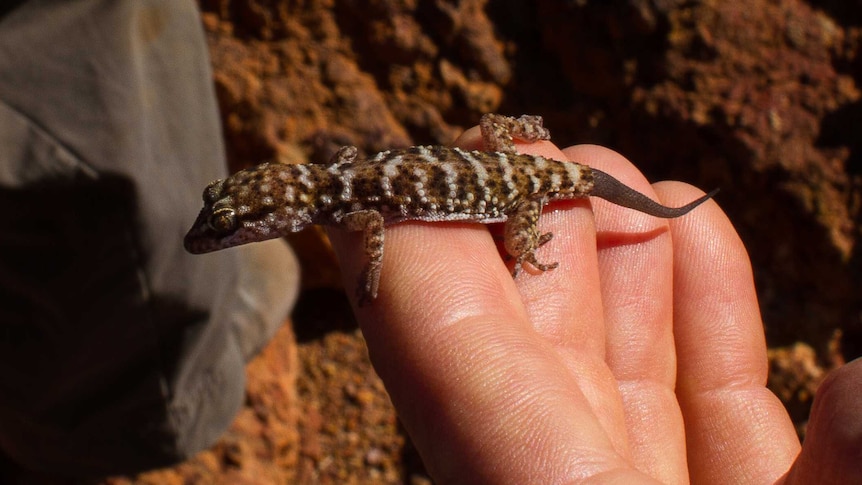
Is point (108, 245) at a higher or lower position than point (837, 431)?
lower

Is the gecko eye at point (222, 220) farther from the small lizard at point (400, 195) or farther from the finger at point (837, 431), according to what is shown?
the finger at point (837, 431)

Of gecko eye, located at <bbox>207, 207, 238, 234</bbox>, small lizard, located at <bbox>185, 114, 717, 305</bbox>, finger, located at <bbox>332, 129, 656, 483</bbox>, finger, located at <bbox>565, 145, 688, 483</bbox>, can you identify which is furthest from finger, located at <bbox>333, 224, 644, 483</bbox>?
gecko eye, located at <bbox>207, 207, 238, 234</bbox>

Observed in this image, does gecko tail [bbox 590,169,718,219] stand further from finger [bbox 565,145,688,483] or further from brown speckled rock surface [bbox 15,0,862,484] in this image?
brown speckled rock surface [bbox 15,0,862,484]

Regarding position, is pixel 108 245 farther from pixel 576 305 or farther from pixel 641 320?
pixel 641 320

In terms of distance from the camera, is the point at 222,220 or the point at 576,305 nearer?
the point at 576,305

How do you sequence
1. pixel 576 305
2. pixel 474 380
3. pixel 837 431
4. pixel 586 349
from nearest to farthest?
pixel 837 431 < pixel 474 380 < pixel 586 349 < pixel 576 305

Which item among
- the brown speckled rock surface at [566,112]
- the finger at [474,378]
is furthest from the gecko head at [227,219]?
the brown speckled rock surface at [566,112]

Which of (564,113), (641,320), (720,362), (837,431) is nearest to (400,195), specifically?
(641,320)

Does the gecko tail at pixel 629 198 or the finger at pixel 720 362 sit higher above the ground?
the gecko tail at pixel 629 198
